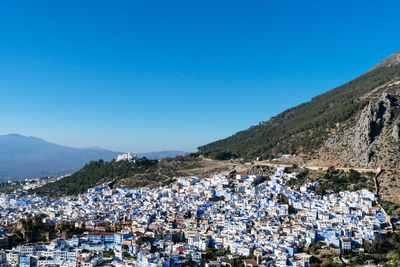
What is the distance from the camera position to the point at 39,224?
2669 cm

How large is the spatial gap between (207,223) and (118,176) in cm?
2556

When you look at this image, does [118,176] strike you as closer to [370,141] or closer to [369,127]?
[370,141]

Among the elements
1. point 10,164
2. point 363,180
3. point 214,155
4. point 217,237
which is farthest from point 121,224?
point 10,164

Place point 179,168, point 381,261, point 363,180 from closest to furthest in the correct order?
point 381,261, point 363,180, point 179,168

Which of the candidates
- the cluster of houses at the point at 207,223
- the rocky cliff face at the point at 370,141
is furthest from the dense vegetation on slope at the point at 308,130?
the cluster of houses at the point at 207,223

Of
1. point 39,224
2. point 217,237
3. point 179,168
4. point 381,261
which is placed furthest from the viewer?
point 179,168

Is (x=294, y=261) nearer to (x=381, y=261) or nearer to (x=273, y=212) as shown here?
(x=381, y=261)

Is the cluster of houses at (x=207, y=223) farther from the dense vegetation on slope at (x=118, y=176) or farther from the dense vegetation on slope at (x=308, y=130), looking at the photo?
the dense vegetation on slope at (x=308, y=130)

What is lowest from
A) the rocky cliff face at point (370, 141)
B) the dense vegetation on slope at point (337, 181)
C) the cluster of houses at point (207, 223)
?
the cluster of houses at point (207, 223)

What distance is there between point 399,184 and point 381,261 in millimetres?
11348

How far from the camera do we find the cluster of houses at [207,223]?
2116 centimetres

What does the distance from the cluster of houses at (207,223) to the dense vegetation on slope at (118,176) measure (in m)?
7.88

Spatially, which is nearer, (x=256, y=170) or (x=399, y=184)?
(x=399, y=184)

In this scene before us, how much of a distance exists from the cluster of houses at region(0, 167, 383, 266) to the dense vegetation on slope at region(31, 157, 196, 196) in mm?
7880
